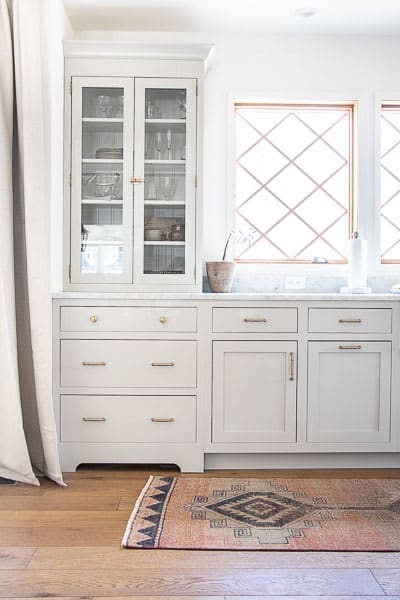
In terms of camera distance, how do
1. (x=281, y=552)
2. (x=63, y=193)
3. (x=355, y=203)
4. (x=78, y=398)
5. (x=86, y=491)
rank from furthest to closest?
(x=355, y=203), (x=63, y=193), (x=78, y=398), (x=86, y=491), (x=281, y=552)

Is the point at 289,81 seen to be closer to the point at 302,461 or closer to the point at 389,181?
the point at 389,181

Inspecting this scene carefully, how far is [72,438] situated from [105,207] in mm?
1146

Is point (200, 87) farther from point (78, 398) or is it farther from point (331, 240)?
point (78, 398)

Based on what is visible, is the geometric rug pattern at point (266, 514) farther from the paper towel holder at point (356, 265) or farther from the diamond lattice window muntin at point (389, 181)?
the diamond lattice window muntin at point (389, 181)

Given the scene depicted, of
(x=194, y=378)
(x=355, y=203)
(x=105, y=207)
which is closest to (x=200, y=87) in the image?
(x=105, y=207)

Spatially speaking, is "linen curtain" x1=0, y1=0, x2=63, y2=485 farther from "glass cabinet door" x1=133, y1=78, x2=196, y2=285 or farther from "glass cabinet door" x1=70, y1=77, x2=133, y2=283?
"glass cabinet door" x1=133, y1=78, x2=196, y2=285

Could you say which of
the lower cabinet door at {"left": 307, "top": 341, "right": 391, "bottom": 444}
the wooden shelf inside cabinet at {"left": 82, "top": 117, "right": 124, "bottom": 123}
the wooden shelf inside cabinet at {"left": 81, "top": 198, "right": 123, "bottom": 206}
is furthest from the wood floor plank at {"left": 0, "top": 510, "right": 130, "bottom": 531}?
the wooden shelf inside cabinet at {"left": 82, "top": 117, "right": 124, "bottom": 123}

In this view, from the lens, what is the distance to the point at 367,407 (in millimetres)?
2984

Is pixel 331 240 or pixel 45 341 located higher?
pixel 331 240

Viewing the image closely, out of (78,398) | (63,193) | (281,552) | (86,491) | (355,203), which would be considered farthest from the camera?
(355,203)

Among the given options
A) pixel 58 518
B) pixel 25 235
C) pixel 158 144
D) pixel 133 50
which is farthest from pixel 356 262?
pixel 58 518

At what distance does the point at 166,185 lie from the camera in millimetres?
3150

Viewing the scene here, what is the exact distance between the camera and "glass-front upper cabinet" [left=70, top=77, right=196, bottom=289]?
3119 mm

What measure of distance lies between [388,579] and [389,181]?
7.77 feet
